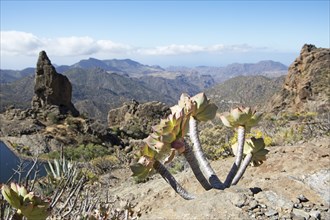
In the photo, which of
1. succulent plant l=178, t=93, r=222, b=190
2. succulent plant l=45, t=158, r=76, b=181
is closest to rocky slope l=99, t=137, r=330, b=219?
succulent plant l=178, t=93, r=222, b=190

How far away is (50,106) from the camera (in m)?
48.9

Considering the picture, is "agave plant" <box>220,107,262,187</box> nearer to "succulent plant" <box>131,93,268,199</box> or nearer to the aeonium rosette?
"succulent plant" <box>131,93,268,199</box>

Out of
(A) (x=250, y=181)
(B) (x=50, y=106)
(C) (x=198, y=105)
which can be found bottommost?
(B) (x=50, y=106)

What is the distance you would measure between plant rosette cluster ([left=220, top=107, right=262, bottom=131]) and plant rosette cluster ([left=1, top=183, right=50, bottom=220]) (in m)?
1.82

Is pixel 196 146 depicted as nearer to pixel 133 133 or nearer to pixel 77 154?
pixel 77 154

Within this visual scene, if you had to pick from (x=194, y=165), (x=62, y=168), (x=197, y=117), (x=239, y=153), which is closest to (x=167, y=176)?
(x=194, y=165)

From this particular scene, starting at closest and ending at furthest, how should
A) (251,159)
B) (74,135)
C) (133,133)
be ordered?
(251,159) < (74,135) < (133,133)

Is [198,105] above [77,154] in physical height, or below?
above

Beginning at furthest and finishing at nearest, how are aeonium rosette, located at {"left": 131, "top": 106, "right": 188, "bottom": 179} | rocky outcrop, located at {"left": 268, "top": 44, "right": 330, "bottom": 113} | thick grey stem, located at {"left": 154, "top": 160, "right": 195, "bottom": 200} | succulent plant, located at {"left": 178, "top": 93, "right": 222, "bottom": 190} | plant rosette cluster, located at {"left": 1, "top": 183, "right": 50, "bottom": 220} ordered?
rocky outcrop, located at {"left": 268, "top": 44, "right": 330, "bottom": 113}, succulent plant, located at {"left": 178, "top": 93, "right": 222, "bottom": 190}, thick grey stem, located at {"left": 154, "top": 160, "right": 195, "bottom": 200}, aeonium rosette, located at {"left": 131, "top": 106, "right": 188, "bottom": 179}, plant rosette cluster, located at {"left": 1, "top": 183, "right": 50, "bottom": 220}

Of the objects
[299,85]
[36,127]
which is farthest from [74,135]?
[299,85]

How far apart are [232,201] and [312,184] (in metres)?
1.36

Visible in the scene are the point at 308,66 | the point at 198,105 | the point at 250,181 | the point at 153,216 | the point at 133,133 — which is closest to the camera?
the point at 198,105

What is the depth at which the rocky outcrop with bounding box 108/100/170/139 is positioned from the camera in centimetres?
4784

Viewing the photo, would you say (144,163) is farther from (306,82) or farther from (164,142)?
(306,82)
